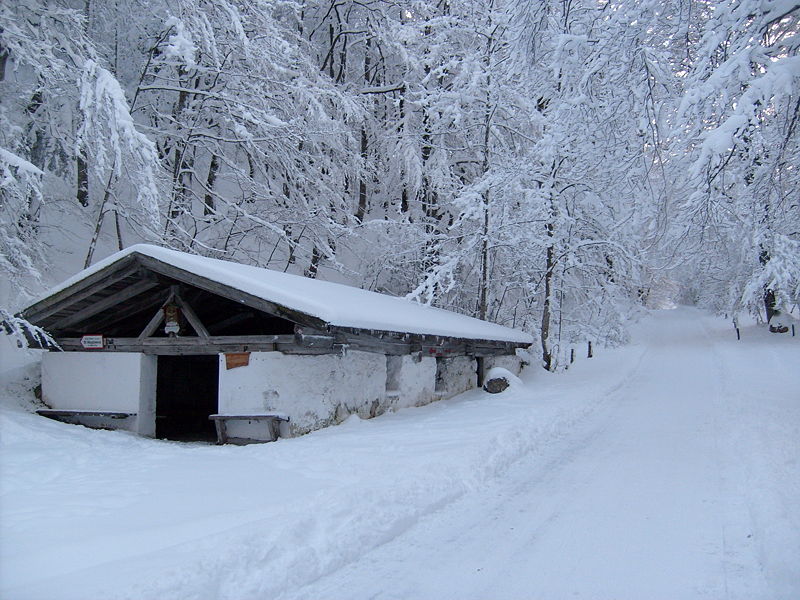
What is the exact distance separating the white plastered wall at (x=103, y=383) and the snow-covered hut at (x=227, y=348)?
0.06ft

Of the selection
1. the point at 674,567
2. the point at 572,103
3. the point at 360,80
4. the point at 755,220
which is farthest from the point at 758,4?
the point at 360,80

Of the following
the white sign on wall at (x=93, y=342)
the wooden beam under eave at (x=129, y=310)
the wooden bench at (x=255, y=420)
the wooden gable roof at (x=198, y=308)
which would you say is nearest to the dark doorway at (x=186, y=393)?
the wooden gable roof at (x=198, y=308)

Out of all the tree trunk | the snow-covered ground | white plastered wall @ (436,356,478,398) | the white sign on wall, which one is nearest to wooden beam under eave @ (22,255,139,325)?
the white sign on wall

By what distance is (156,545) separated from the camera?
4188 millimetres

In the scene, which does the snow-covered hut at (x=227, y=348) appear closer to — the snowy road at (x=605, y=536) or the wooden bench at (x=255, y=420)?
the wooden bench at (x=255, y=420)

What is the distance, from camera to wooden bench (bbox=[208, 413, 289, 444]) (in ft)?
28.9

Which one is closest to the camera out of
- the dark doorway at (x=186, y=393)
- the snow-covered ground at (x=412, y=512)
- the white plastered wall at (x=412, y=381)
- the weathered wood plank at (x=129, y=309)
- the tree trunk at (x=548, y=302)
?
the snow-covered ground at (x=412, y=512)

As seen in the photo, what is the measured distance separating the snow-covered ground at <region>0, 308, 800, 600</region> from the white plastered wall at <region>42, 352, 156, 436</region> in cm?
73

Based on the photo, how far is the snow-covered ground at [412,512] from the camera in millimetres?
3818

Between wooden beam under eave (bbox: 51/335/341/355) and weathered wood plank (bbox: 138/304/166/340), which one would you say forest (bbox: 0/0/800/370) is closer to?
wooden beam under eave (bbox: 51/335/341/355)

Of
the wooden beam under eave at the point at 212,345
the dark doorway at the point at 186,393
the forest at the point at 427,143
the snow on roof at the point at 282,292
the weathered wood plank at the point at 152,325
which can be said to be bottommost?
the dark doorway at the point at 186,393

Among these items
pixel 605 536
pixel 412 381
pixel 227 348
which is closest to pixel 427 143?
pixel 412 381

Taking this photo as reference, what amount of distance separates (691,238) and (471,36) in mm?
12893

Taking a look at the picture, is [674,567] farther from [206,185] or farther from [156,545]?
[206,185]
